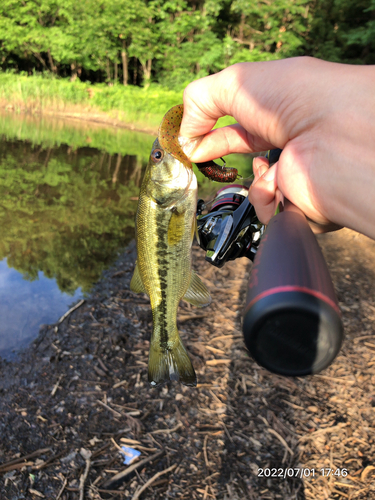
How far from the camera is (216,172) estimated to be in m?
2.27

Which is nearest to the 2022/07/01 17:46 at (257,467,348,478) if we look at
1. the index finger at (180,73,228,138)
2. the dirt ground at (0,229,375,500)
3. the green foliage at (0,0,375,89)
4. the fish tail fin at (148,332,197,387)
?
the dirt ground at (0,229,375,500)

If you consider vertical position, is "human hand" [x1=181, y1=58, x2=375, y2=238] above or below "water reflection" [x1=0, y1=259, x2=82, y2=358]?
above

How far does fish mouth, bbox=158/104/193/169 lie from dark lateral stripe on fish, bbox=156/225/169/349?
1.28 ft

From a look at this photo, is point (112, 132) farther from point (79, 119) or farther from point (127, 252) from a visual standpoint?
point (127, 252)

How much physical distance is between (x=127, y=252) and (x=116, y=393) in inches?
149

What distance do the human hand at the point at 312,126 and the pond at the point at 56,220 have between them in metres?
4.27

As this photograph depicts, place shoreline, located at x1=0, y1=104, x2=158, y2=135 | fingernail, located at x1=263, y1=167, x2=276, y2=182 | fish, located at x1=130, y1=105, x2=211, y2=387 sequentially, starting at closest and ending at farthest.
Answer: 1. fingernail, located at x1=263, y1=167, x2=276, y2=182
2. fish, located at x1=130, y1=105, x2=211, y2=387
3. shoreline, located at x1=0, y1=104, x2=158, y2=135

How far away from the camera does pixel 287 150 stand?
135cm

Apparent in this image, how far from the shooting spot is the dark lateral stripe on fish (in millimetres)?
2042

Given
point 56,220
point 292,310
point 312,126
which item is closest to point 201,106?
point 312,126

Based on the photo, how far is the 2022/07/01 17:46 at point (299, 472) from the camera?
3314mm

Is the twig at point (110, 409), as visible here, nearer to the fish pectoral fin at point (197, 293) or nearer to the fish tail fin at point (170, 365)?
the fish tail fin at point (170, 365)

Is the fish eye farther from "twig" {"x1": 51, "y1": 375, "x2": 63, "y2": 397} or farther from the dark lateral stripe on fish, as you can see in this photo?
"twig" {"x1": 51, "y1": 375, "x2": 63, "y2": 397}

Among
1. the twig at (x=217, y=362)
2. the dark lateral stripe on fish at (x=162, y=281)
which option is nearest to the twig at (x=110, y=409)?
the twig at (x=217, y=362)
